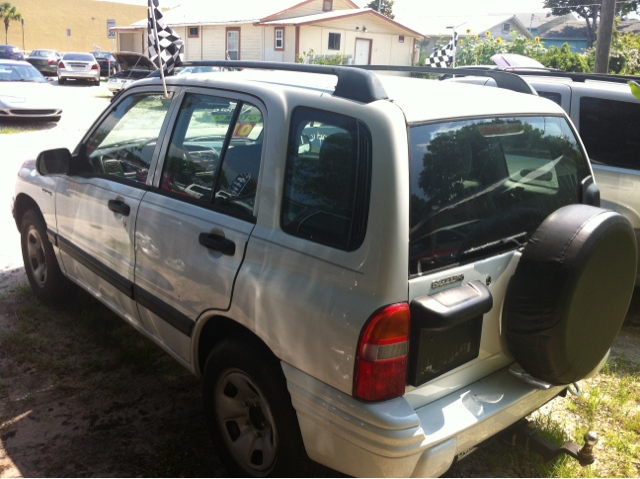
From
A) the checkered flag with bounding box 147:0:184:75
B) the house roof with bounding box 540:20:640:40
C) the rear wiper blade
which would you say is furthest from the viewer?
the house roof with bounding box 540:20:640:40

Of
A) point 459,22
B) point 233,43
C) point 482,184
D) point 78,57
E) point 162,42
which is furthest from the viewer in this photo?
point 459,22

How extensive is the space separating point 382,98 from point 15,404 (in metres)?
2.80

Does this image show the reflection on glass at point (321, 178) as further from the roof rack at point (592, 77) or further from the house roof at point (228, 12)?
the house roof at point (228, 12)

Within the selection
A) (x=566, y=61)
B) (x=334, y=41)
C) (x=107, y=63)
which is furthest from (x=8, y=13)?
(x=566, y=61)

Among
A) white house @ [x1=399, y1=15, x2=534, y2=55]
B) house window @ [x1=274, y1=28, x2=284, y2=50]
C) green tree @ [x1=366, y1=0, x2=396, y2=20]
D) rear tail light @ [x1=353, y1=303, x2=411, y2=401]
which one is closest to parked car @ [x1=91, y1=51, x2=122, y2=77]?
house window @ [x1=274, y1=28, x2=284, y2=50]

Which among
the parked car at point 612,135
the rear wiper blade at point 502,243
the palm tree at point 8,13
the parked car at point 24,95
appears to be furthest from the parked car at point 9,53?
the rear wiper blade at point 502,243

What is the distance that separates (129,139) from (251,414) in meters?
1.99

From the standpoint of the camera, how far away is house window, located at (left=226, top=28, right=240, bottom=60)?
32.9m

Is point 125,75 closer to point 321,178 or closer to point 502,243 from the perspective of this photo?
point 321,178

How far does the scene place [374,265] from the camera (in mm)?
2064

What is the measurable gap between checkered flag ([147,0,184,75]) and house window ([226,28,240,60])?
30251mm

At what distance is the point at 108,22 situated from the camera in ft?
176

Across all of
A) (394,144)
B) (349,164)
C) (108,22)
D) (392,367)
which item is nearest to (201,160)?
(349,164)

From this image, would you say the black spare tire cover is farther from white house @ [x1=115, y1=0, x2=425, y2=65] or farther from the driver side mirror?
white house @ [x1=115, y1=0, x2=425, y2=65]
